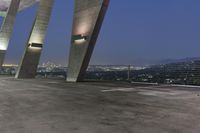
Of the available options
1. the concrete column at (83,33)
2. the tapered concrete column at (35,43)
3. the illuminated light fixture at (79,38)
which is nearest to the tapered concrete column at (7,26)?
the tapered concrete column at (35,43)

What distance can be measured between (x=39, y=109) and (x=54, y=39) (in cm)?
11233

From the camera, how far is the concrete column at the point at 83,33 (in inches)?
467

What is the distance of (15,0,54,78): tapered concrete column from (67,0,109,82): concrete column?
608cm

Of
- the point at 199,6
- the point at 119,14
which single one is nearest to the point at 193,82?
the point at 119,14

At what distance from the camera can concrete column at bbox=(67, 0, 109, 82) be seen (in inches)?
467

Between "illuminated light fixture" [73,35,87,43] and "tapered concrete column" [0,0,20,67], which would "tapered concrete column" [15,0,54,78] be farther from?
"illuminated light fixture" [73,35,87,43]

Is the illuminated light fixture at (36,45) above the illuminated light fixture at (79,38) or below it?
above

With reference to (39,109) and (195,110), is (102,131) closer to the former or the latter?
(39,109)

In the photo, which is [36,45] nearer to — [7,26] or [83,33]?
[7,26]

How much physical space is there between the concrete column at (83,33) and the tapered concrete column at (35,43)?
→ 6.08 meters

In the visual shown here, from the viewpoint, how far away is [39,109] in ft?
13.9

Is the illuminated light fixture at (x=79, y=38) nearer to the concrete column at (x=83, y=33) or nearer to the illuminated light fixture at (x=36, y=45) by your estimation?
the concrete column at (x=83, y=33)

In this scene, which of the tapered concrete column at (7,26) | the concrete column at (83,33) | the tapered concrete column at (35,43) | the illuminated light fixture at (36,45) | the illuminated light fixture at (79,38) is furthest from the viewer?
the tapered concrete column at (7,26)

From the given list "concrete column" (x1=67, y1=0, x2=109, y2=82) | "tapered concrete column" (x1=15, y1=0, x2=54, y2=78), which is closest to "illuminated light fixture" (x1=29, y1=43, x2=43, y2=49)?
"tapered concrete column" (x1=15, y1=0, x2=54, y2=78)
